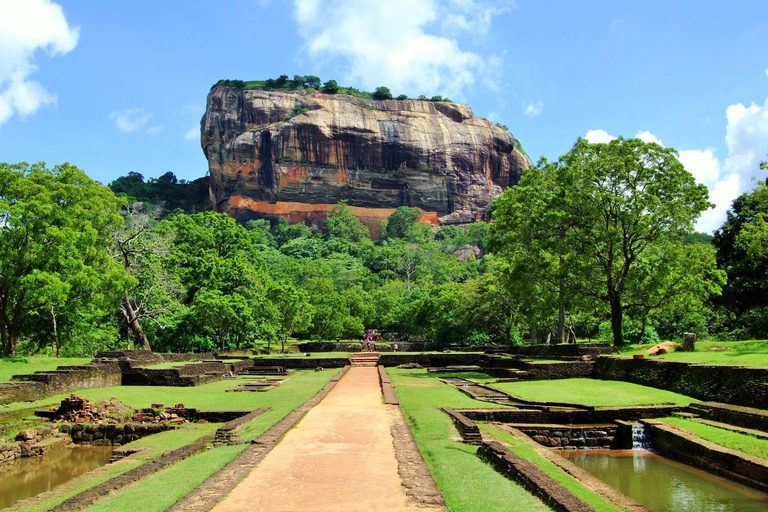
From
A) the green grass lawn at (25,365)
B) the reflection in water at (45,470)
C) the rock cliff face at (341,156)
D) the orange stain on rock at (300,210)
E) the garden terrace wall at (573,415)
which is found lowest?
the reflection in water at (45,470)

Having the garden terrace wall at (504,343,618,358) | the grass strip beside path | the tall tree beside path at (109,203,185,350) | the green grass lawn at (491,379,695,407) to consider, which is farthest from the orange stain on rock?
the grass strip beside path

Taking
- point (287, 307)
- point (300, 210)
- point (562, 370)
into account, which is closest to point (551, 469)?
point (562, 370)

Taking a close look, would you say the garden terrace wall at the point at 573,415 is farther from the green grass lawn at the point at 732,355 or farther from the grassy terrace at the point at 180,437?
the grassy terrace at the point at 180,437

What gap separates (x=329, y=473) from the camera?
24.7ft

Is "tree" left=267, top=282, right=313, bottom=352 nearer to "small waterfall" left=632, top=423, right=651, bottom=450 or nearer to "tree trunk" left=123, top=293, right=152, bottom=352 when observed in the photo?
"tree trunk" left=123, top=293, right=152, bottom=352

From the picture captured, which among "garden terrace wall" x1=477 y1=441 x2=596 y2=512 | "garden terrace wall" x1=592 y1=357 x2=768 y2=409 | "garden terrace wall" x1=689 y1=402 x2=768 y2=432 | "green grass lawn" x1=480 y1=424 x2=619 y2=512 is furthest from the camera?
"garden terrace wall" x1=592 y1=357 x2=768 y2=409

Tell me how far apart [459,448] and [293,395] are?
27.7 feet

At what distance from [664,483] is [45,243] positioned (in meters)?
21.8

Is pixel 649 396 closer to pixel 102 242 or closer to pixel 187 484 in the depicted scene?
pixel 187 484

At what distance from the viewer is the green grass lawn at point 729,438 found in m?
Result: 9.44

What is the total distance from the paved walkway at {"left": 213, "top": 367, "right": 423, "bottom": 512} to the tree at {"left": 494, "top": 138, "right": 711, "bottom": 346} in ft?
47.3

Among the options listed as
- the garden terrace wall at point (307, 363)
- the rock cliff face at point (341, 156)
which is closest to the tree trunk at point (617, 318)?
the garden terrace wall at point (307, 363)

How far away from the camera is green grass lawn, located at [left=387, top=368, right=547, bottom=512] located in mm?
6332

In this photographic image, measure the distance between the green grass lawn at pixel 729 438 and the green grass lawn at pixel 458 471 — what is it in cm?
457
